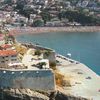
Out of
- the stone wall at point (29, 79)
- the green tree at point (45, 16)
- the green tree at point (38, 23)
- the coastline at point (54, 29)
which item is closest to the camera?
the stone wall at point (29, 79)

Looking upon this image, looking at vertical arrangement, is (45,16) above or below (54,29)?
above

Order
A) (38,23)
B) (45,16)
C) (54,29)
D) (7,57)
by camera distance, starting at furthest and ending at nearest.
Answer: (45,16) < (38,23) < (54,29) < (7,57)

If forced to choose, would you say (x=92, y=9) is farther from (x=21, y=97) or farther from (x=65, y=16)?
(x=21, y=97)

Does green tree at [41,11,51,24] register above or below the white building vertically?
below

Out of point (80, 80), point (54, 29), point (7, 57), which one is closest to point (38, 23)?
point (54, 29)

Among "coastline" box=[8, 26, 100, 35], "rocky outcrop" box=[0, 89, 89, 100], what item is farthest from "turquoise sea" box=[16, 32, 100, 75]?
"rocky outcrop" box=[0, 89, 89, 100]

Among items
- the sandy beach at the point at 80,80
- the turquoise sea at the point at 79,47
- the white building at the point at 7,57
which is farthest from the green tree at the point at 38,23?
the white building at the point at 7,57

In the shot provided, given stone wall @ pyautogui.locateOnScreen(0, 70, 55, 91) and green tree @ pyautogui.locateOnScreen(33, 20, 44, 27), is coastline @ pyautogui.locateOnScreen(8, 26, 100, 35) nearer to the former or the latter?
green tree @ pyautogui.locateOnScreen(33, 20, 44, 27)

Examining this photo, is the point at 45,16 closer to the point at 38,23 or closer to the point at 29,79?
the point at 38,23

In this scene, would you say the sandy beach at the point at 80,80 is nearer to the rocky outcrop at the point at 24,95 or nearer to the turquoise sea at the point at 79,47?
the rocky outcrop at the point at 24,95
